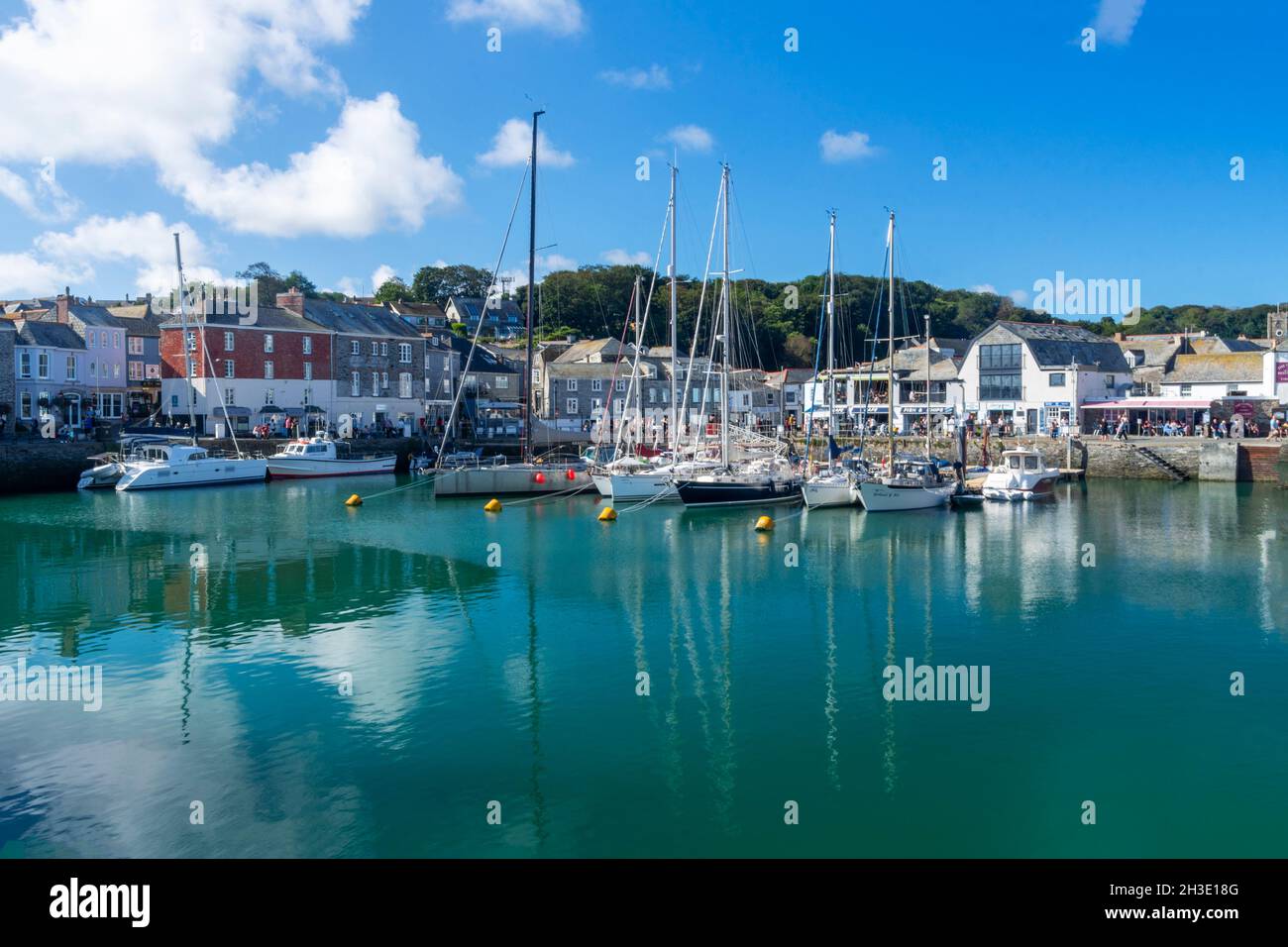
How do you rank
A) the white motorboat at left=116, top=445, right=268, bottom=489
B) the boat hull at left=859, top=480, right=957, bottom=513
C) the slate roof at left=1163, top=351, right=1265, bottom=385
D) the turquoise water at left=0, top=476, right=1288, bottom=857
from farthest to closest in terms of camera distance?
the slate roof at left=1163, top=351, right=1265, bottom=385, the white motorboat at left=116, top=445, right=268, bottom=489, the boat hull at left=859, top=480, right=957, bottom=513, the turquoise water at left=0, top=476, right=1288, bottom=857

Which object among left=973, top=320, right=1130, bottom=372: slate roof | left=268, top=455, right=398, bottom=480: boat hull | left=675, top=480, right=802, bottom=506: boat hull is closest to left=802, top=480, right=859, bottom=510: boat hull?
left=675, top=480, right=802, bottom=506: boat hull

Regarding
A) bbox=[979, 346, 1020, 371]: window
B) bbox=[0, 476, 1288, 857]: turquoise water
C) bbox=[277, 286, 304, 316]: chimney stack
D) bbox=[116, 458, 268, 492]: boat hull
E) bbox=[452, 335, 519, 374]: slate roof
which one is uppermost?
bbox=[277, 286, 304, 316]: chimney stack

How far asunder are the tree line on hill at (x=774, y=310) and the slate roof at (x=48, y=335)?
123 ft

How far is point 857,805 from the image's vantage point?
13.8 metres

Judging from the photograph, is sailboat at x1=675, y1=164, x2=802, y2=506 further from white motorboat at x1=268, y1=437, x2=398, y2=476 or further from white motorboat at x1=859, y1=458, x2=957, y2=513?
white motorboat at x1=268, y1=437, x2=398, y2=476

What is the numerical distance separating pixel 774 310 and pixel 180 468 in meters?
79.7

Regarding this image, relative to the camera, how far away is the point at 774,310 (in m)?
121

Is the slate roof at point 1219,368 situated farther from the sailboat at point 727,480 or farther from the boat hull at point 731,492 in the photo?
the boat hull at point 731,492

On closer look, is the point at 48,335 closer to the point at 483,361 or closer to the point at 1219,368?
the point at 483,361

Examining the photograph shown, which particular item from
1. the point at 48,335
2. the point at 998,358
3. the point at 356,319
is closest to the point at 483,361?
the point at 356,319

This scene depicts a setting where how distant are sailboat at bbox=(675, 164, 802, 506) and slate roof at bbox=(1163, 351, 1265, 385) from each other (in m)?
43.2

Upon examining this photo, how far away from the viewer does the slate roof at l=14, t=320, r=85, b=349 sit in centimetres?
6469
